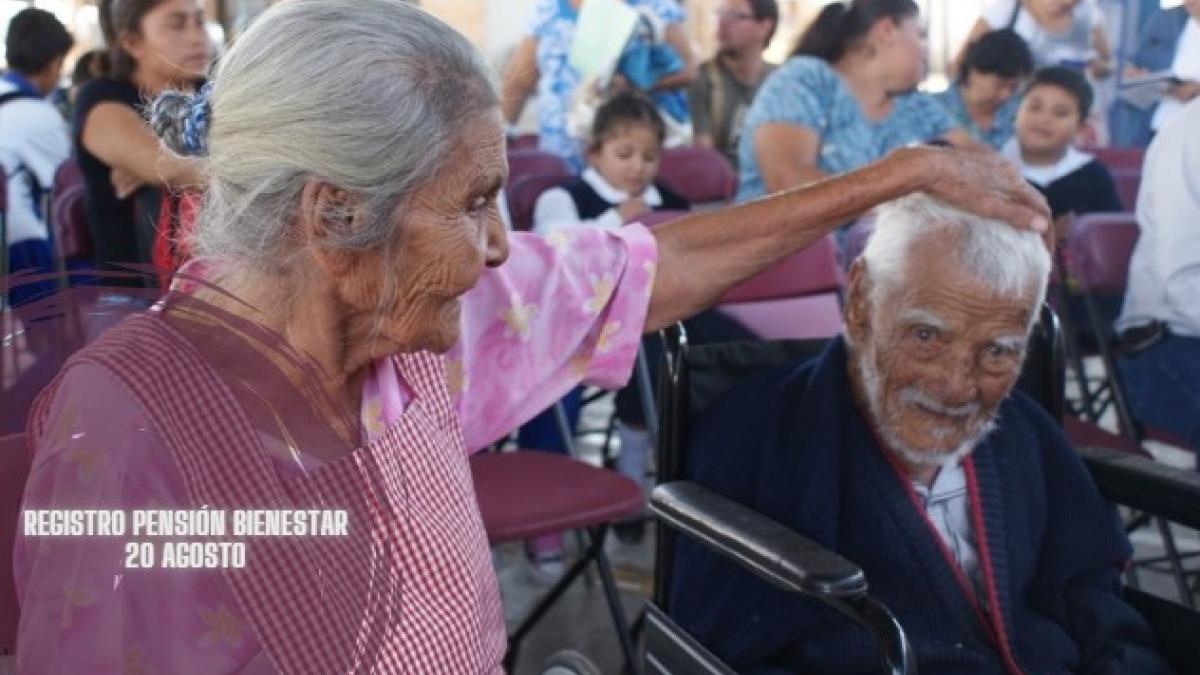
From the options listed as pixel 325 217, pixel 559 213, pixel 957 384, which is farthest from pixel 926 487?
pixel 559 213

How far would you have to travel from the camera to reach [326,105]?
123 cm

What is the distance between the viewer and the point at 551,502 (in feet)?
9.60

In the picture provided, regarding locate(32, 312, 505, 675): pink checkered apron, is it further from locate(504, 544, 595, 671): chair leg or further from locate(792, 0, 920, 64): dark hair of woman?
locate(792, 0, 920, 64): dark hair of woman

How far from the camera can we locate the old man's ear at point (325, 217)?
1.26 metres

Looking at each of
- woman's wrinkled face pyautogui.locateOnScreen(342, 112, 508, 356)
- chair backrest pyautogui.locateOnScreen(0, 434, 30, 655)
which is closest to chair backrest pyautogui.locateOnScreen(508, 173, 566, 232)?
woman's wrinkled face pyautogui.locateOnScreen(342, 112, 508, 356)

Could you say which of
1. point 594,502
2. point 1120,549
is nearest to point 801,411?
point 1120,549

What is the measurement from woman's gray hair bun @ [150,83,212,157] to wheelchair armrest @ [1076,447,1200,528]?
60.3 inches

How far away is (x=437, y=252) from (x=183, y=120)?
25cm

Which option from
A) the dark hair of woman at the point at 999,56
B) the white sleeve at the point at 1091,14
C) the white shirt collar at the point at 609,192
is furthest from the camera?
the white sleeve at the point at 1091,14

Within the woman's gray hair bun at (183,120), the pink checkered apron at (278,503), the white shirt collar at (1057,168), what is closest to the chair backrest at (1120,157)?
the white shirt collar at (1057,168)

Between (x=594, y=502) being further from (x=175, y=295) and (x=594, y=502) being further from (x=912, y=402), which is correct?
(x=175, y=295)

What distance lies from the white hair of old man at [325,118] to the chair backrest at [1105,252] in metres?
3.09

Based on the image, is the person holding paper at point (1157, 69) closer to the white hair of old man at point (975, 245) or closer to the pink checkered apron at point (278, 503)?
the white hair of old man at point (975, 245)

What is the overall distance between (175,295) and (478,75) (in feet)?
1.39
